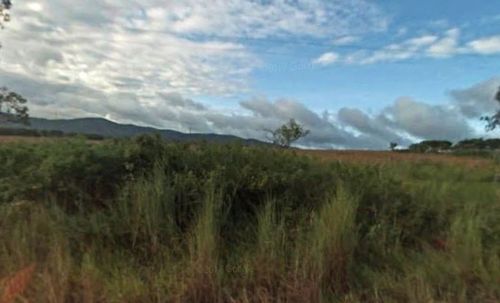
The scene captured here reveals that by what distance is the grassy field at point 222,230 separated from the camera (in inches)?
208

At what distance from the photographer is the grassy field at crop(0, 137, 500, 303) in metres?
5.28

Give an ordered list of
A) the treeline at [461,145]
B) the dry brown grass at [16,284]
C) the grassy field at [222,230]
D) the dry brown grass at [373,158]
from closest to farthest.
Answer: the dry brown grass at [16,284]
the grassy field at [222,230]
the dry brown grass at [373,158]
the treeline at [461,145]

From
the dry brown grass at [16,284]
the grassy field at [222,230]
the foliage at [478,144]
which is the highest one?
the foliage at [478,144]

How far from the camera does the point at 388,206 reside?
7.09 metres

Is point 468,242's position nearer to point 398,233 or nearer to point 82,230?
point 398,233

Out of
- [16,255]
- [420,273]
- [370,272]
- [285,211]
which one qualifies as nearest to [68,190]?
[16,255]

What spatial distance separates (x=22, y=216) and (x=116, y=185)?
120 centimetres

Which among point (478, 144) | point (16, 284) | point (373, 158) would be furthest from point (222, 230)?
point (478, 144)

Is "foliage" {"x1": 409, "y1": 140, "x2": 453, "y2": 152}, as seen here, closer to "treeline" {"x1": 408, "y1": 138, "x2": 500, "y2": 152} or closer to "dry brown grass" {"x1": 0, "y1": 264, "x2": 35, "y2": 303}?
"treeline" {"x1": 408, "y1": 138, "x2": 500, "y2": 152}

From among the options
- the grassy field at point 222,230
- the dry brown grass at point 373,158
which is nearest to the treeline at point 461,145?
the dry brown grass at point 373,158

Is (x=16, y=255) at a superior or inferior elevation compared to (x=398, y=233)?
inferior

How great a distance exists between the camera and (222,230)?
641 centimetres

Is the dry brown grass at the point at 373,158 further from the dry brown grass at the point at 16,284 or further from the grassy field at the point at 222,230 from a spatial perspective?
the dry brown grass at the point at 16,284

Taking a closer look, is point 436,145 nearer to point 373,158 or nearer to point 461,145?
point 461,145
